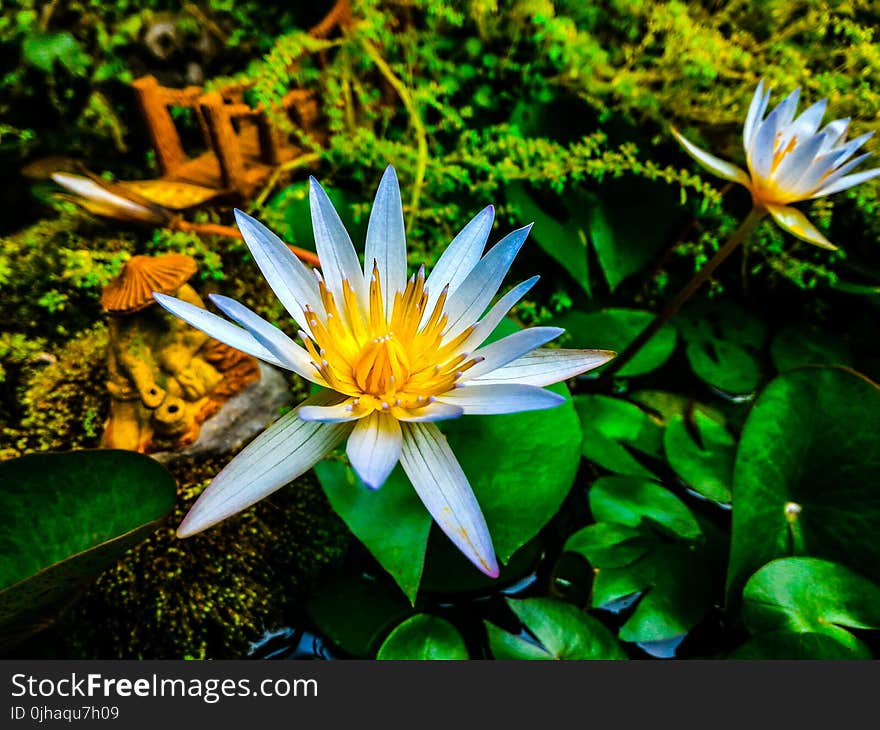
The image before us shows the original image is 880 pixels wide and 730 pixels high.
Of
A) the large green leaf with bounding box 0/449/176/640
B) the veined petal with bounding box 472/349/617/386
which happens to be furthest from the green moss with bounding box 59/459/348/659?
the veined petal with bounding box 472/349/617/386

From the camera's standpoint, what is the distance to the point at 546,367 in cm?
93

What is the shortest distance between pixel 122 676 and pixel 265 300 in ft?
2.87

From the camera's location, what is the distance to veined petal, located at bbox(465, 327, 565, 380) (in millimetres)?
800

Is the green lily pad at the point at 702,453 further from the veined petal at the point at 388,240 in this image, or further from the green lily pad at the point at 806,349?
the veined petal at the point at 388,240

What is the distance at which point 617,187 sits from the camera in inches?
66.3

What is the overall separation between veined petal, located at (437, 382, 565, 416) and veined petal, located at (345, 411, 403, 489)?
91 mm

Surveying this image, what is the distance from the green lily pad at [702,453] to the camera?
1.35m

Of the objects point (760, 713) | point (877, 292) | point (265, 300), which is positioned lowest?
point (760, 713)

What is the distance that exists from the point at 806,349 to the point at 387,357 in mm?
1390

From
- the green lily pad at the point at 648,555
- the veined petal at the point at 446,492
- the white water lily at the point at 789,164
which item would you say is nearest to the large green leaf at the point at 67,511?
the veined petal at the point at 446,492

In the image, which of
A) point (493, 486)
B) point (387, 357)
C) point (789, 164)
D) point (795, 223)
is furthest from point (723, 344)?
point (387, 357)

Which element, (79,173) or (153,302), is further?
(79,173)

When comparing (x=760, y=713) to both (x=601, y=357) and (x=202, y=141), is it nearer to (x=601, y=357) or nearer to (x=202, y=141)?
(x=601, y=357)

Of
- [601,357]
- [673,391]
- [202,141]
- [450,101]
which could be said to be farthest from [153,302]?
[673,391]
